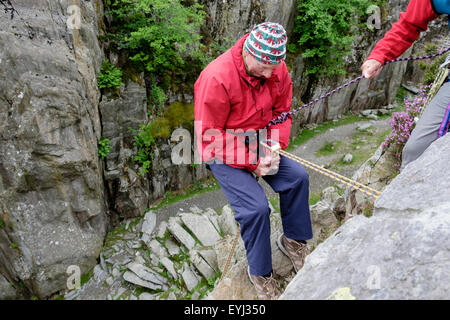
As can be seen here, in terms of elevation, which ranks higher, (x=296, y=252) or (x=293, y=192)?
(x=293, y=192)

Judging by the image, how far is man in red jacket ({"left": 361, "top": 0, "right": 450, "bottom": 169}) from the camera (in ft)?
10.2

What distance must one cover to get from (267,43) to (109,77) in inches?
391

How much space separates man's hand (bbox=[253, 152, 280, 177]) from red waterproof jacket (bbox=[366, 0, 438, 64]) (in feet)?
5.89

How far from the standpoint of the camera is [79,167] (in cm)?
949

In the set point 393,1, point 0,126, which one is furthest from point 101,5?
point 393,1

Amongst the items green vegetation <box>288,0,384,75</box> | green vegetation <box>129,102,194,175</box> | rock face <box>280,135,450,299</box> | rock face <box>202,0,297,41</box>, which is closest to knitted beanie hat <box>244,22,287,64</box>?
rock face <box>280,135,450,299</box>

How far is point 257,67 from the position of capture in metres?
3.31

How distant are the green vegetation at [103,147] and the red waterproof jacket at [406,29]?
10.3 meters

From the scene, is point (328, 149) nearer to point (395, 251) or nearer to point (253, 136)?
point (253, 136)

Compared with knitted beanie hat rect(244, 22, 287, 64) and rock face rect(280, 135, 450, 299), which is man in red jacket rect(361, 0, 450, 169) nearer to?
rock face rect(280, 135, 450, 299)

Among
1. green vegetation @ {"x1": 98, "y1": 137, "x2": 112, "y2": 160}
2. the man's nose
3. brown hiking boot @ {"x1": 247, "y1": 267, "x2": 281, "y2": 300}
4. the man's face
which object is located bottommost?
green vegetation @ {"x1": 98, "y1": 137, "x2": 112, "y2": 160}

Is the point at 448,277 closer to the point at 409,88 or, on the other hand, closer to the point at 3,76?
the point at 3,76

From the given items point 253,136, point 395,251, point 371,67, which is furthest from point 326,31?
point 395,251

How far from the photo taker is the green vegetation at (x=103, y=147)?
1122 cm
